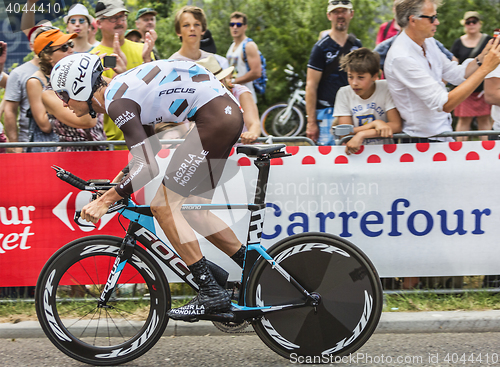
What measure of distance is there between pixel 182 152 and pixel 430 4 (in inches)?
100

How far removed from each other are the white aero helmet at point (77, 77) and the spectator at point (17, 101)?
2262 mm

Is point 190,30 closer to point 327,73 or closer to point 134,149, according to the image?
point 327,73

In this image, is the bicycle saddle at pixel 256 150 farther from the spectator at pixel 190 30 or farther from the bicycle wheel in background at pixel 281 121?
the bicycle wheel in background at pixel 281 121

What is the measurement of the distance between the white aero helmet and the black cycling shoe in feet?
4.21

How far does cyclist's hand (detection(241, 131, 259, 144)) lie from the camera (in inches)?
175

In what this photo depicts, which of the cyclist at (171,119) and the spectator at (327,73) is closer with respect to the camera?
the cyclist at (171,119)

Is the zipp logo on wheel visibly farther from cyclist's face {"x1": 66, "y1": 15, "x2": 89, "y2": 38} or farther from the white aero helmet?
cyclist's face {"x1": 66, "y1": 15, "x2": 89, "y2": 38}

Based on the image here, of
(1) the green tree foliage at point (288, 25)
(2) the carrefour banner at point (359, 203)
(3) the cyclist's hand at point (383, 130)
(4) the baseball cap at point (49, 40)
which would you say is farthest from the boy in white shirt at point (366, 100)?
(1) the green tree foliage at point (288, 25)

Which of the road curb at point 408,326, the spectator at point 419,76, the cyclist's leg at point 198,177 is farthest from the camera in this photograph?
the spectator at point 419,76

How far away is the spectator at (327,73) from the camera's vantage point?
572 cm

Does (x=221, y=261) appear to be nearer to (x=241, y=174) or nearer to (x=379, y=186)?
(x=241, y=174)

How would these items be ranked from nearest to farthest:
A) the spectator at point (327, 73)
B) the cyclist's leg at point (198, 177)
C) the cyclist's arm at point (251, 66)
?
1. the cyclist's leg at point (198, 177)
2. the spectator at point (327, 73)
3. the cyclist's arm at point (251, 66)

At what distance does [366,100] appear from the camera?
186 inches

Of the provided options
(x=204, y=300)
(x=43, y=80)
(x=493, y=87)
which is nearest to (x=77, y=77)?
(x=204, y=300)
